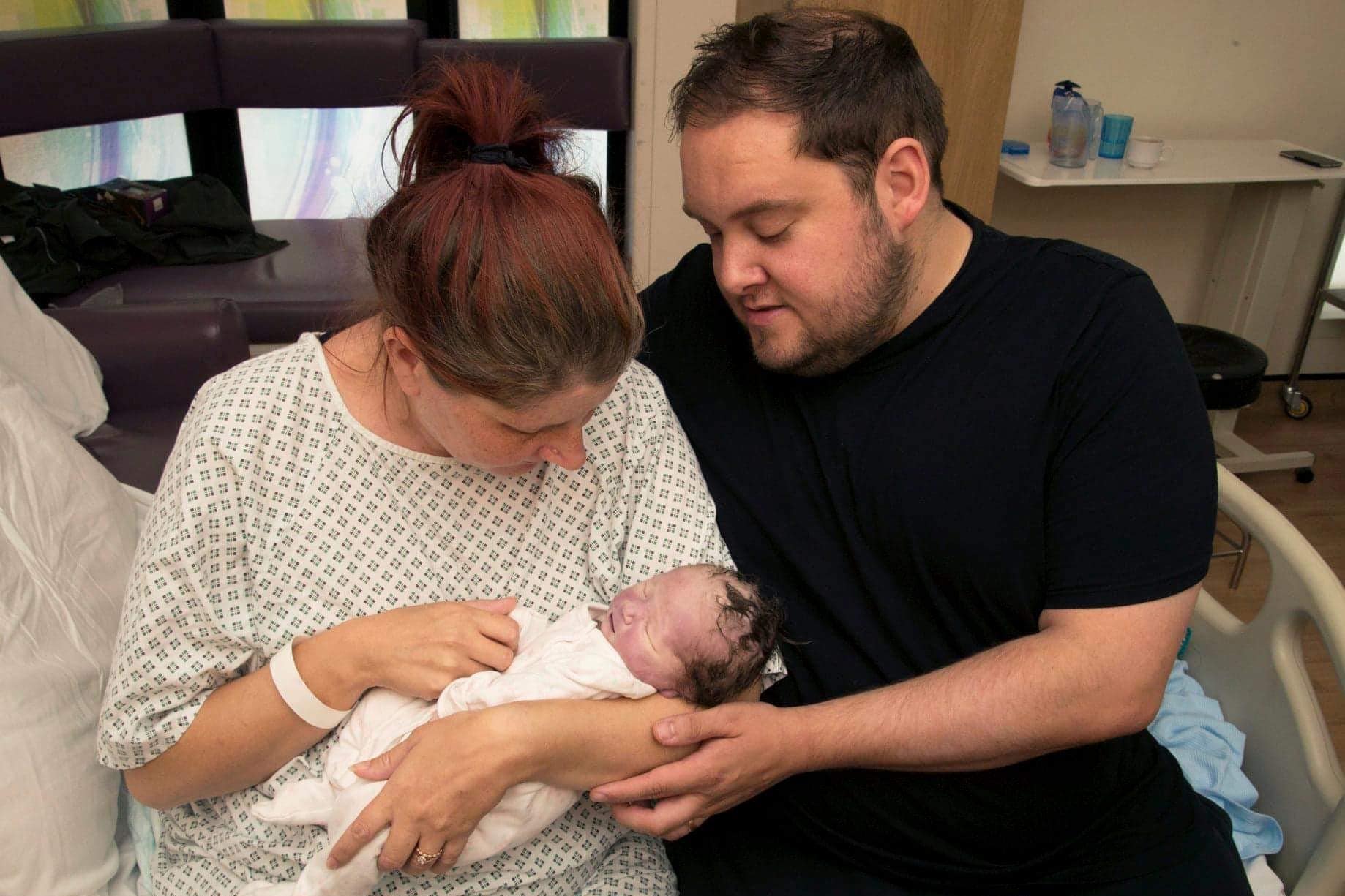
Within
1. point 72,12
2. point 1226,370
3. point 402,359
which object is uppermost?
point 72,12

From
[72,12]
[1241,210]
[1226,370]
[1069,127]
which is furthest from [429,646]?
[1241,210]

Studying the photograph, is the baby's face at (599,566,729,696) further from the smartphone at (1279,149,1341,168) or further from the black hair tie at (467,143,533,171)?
the smartphone at (1279,149,1341,168)

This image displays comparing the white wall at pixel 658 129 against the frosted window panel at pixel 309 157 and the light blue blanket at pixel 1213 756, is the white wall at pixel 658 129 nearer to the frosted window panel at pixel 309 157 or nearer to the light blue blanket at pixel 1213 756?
the frosted window panel at pixel 309 157

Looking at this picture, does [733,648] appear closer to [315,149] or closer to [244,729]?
[244,729]

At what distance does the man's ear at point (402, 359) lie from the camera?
4.31 ft

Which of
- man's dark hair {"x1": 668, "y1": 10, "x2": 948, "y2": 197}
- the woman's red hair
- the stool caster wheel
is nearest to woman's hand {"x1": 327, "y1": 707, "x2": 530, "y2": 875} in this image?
the woman's red hair

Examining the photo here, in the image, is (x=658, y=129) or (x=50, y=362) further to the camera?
(x=658, y=129)

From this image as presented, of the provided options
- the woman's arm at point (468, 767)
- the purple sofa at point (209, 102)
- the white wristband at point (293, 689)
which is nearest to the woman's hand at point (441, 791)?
the woman's arm at point (468, 767)

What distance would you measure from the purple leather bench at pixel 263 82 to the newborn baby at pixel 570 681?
1.96 m

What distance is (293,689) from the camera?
4.40ft

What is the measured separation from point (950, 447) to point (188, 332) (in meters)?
1.91

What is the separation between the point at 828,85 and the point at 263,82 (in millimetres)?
2995

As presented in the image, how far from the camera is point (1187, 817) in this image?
5.18 ft

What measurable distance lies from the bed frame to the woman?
908 millimetres
